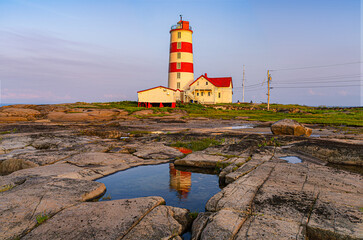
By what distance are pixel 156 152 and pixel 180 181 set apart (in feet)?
9.59

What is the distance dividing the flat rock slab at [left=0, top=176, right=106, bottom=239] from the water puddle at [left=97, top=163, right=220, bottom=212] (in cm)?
65

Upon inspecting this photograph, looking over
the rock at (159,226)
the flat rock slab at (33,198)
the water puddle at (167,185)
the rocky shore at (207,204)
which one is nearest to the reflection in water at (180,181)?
the water puddle at (167,185)

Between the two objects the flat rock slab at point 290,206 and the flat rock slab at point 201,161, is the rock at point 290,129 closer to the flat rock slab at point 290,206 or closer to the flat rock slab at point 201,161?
the flat rock slab at point 201,161

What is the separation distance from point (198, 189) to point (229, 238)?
2.99m

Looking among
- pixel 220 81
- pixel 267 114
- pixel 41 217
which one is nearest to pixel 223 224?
pixel 41 217

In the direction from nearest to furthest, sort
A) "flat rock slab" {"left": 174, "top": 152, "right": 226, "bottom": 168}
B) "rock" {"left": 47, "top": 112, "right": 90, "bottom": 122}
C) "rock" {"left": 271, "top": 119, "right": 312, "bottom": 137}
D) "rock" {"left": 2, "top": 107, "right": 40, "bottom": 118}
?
1. "flat rock slab" {"left": 174, "top": 152, "right": 226, "bottom": 168}
2. "rock" {"left": 271, "top": 119, "right": 312, "bottom": 137}
3. "rock" {"left": 2, "top": 107, "right": 40, "bottom": 118}
4. "rock" {"left": 47, "top": 112, "right": 90, "bottom": 122}

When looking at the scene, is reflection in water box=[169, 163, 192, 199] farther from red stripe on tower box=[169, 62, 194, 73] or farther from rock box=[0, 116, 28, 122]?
red stripe on tower box=[169, 62, 194, 73]

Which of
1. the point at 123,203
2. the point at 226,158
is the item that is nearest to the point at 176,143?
the point at 226,158

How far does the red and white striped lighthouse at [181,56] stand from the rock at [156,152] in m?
36.2

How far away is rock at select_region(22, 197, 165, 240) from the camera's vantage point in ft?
10.9

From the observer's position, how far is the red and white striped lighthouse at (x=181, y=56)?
145 ft

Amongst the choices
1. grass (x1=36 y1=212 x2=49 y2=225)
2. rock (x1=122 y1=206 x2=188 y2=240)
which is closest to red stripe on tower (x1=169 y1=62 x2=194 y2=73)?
rock (x1=122 y1=206 x2=188 y2=240)

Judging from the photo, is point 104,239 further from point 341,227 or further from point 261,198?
point 341,227

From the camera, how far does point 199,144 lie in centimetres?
1082
